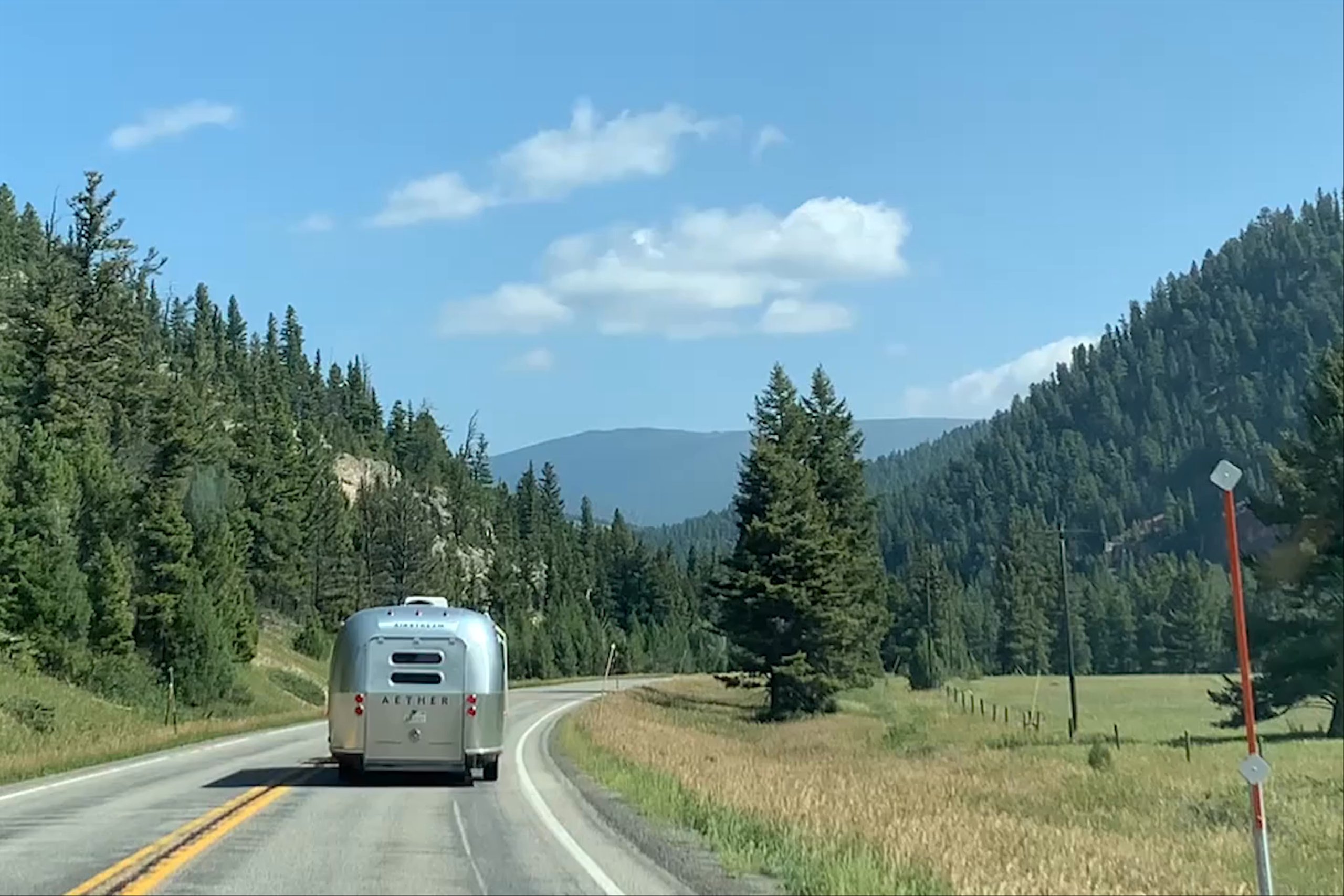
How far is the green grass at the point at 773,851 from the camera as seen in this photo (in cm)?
1112

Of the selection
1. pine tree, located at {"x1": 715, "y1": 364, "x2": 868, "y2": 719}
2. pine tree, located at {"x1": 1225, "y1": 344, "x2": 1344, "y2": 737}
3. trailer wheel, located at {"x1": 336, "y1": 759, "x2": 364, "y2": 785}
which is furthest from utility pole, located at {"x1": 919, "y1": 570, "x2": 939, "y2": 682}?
trailer wheel, located at {"x1": 336, "y1": 759, "x2": 364, "y2": 785}

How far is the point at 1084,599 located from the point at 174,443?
118 meters

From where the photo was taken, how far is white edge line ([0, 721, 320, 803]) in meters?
20.9

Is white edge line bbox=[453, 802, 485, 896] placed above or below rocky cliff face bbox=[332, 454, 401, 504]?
below

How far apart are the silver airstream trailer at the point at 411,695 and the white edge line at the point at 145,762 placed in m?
4.69

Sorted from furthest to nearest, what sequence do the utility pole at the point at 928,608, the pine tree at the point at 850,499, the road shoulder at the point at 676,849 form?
the utility pole at the point at 928,608, the pine tree at the point at 850,499, the road shoulder at the point at 676,849

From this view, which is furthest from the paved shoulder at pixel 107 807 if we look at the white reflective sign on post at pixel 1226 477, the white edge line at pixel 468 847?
the white reflective sign on post at pixel 1226 477

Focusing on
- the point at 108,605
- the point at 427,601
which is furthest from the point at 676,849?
the point at 108,605

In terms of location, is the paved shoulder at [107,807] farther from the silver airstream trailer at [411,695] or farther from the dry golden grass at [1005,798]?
the dry golden grass at [1005,798]

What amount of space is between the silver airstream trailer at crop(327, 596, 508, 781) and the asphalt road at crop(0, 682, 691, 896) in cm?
58

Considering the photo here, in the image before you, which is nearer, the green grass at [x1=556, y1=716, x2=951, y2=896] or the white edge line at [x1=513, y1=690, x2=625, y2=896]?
the green grass at [x1=556, y1=716, x2=951, y2=896]

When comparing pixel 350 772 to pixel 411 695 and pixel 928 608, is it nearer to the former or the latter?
pixel 411 695

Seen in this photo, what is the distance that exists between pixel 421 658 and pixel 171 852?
23.7ft

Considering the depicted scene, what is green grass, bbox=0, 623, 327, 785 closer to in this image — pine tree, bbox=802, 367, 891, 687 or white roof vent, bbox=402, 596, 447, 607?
white roof vent, bbox=402, 596, 447, 607
